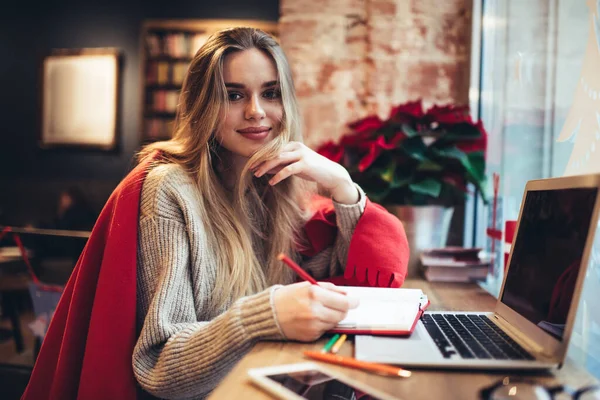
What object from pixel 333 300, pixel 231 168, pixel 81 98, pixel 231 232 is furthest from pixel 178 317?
pixel 81 98

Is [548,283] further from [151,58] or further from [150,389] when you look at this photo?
[151,58]

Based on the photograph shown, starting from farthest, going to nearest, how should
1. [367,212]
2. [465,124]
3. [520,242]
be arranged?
[465,124] → [367,212] → [520,242]

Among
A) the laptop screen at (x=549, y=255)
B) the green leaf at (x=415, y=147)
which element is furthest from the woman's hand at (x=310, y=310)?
the green leaf at (x=415, y=147)

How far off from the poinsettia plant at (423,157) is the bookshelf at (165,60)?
3.08 m

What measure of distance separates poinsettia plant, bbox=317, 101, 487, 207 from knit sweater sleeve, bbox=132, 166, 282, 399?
2.41 feet

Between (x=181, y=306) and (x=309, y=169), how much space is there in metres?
0.44

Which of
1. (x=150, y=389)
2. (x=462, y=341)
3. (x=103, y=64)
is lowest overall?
(x=150, y=389)

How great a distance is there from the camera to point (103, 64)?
4625mm

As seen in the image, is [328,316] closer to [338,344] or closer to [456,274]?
[338,344]

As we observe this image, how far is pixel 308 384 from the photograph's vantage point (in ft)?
1.94

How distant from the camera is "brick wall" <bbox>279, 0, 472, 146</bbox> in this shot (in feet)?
6.12

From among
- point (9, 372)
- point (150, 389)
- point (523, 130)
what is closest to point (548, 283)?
point (150, 389)

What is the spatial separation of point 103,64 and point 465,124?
3992mm

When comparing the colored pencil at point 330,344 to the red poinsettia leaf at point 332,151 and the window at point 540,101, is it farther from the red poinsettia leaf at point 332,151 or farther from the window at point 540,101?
the red poinsettia leaf at point 332,151
